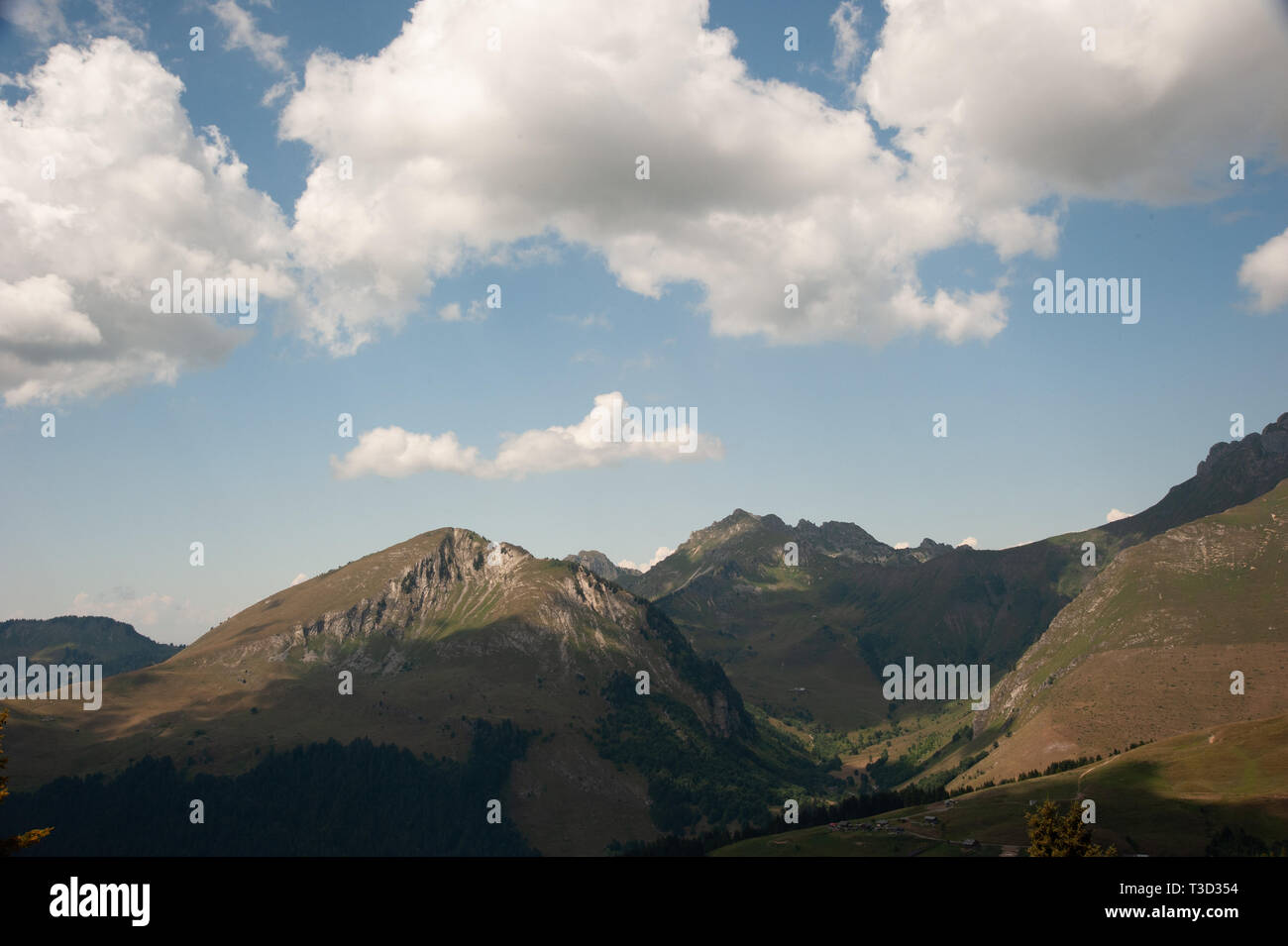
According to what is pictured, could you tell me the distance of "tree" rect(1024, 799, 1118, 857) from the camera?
86750mm

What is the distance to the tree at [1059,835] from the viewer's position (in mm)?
86750

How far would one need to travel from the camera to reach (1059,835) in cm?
8856
